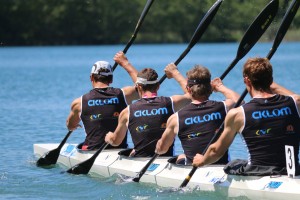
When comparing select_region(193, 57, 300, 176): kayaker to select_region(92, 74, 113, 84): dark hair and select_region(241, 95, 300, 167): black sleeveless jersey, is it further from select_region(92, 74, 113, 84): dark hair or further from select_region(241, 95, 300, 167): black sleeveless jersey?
select_region(92, 74, 113, 84): dark hair

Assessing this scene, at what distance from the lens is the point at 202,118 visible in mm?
11672

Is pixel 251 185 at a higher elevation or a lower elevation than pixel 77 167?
higher

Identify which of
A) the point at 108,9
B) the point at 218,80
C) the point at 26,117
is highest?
the point at 218,80

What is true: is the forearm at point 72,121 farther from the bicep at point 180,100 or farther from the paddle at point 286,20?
the paddle at point 286,20

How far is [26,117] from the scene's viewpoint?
1011 inches

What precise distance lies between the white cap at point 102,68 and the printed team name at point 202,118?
8.54ft

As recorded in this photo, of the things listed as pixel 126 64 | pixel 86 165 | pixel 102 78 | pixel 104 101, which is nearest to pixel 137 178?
pixel 86 165

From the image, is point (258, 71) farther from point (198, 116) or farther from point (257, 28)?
point (257, 28)

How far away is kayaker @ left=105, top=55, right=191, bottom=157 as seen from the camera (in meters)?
12.7

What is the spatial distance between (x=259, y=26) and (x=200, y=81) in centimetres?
222

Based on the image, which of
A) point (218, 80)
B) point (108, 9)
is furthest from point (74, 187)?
point (108, 9)

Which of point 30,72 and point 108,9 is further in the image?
point 108,9

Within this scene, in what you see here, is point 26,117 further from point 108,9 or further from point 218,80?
point 108,9

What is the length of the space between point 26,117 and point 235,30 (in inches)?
2967
